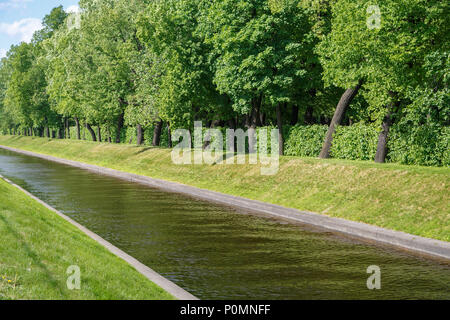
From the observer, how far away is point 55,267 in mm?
8375

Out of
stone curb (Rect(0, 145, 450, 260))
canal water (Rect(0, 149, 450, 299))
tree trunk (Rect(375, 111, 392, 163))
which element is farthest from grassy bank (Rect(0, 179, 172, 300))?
tree trunk (Rect(375, 111, 392, 163))

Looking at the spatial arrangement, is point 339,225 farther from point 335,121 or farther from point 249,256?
point 335,121

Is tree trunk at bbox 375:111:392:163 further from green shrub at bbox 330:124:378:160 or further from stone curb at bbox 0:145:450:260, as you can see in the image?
stone curb at bbox 0:145:450:260

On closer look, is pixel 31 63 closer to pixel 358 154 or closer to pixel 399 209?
pixel 358 154

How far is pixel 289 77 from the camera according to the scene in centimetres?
2914

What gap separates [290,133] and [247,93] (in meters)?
4.46

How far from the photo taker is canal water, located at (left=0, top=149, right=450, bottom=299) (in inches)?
358

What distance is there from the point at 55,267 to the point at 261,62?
22555 millimetres

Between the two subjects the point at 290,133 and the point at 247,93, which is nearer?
the point at 247,93

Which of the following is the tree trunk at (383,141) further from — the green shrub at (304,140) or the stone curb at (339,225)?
the stone curb at (339,225)

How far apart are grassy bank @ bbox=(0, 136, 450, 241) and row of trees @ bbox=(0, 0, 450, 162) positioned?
12.4 feet

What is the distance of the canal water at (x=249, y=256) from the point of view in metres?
9.09

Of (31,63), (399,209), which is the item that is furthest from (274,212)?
(31,63)

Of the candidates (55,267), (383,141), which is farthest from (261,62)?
(55,267)
